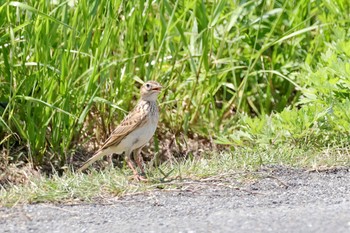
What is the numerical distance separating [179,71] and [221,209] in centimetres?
335

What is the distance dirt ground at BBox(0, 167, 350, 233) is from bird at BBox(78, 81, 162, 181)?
103cm

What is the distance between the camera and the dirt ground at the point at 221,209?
5938mm

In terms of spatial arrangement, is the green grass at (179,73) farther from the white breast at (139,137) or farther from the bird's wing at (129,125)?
the white breast at (139,137)

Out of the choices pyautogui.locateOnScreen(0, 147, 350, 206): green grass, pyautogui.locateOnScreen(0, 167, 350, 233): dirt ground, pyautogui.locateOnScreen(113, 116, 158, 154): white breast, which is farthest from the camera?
pyautogui.locateOnScreen(113, 116, 158, 154): white breast

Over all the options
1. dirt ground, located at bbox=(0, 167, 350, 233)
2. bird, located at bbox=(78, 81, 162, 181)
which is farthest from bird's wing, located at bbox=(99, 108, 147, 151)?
dirt ground, located at bbox=(0, 167, 350, 233)

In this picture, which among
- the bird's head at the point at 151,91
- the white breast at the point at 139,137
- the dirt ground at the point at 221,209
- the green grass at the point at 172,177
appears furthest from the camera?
the bird's head at the point at 151,91

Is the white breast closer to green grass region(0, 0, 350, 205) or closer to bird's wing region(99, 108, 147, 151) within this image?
bird's wing region(99, 108, 147, 151)

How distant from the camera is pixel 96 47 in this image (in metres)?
8.84

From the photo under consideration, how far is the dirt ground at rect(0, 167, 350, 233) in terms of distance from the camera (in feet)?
19.5

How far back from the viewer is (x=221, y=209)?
6492 millimetres

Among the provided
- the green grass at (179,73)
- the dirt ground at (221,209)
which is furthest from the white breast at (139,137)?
the dirt ground at (221,209)

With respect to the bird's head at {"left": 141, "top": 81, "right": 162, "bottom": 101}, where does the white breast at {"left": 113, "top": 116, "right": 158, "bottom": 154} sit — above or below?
below

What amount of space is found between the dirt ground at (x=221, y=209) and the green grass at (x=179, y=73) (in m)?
0.52

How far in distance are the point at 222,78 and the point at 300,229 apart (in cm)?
423
